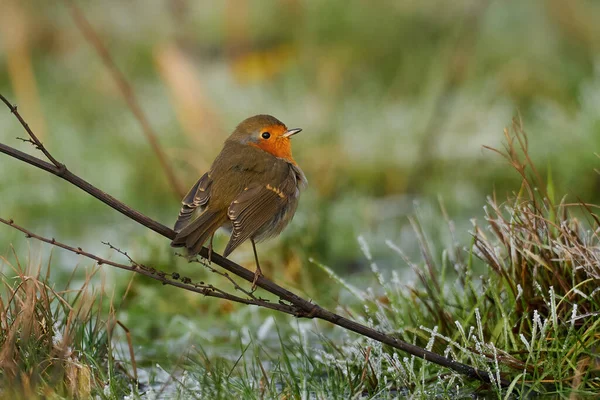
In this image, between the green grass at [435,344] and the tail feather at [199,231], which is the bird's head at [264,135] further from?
the green grass at [435,344]

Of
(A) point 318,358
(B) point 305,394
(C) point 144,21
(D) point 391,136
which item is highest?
(C) point 144,21

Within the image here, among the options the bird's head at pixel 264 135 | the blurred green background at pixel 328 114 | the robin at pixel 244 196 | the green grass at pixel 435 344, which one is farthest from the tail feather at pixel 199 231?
the blurred green background at pixel 328 114

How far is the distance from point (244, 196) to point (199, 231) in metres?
0.34

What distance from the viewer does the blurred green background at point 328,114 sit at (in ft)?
19.4

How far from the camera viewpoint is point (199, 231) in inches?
115

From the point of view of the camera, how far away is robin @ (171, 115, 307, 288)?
3.14 m

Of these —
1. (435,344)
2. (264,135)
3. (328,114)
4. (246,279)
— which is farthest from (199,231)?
(328,114)

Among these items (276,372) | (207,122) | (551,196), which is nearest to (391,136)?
(207,122)

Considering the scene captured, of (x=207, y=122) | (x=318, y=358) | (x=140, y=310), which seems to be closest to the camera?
(x=318, y=358)

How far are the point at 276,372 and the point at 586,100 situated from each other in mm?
4123

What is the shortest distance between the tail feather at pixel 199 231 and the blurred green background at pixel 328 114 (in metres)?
0.84

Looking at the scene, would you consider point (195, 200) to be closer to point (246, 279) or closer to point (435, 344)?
point (246, 279)

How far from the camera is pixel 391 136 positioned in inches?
291

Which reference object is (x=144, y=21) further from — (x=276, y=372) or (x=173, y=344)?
(x=276, y=372)
